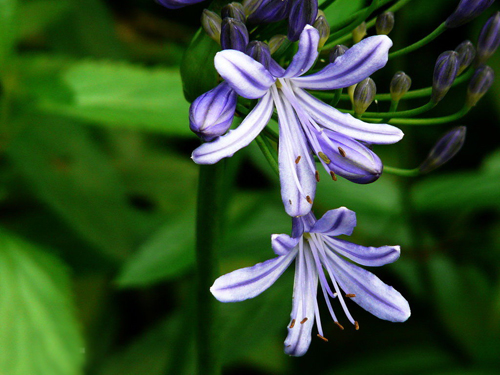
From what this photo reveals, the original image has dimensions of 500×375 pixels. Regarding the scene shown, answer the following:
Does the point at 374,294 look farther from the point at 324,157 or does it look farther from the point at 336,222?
the point at 324,157

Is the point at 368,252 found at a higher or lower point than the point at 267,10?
lower

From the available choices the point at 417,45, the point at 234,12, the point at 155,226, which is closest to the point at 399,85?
the point at 417,45

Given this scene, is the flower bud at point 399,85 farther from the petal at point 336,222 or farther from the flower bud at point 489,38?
the petal at point 336,222

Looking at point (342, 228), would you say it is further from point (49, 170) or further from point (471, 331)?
point (471, 331)

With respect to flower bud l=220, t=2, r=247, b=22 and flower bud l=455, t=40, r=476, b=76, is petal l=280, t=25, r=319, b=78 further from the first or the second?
flower bud l=455, t=40, r=476, b=76

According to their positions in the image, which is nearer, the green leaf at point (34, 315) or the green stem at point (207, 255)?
the green stem at point (207, 255)

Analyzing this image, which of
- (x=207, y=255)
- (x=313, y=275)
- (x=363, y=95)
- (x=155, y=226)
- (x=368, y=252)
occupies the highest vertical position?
(x=363, y=95)

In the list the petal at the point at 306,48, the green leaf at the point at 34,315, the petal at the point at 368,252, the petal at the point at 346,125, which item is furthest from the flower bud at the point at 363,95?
the green leaf at the point at 34,315
